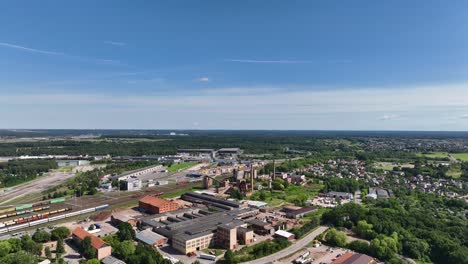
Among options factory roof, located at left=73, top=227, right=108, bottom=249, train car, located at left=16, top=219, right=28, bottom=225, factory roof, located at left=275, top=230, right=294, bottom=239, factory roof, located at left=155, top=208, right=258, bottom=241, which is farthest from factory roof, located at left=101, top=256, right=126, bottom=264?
train car, located at left=16, top=219, right=28, bottom=225

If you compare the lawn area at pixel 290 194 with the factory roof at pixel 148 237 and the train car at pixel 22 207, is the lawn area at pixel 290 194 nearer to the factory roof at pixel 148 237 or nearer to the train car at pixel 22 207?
the factory roof at pixel 148 237

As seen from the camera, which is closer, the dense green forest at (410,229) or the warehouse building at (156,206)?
the dense green forest at (410,229)

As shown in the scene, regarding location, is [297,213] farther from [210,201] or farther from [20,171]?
[20,171]

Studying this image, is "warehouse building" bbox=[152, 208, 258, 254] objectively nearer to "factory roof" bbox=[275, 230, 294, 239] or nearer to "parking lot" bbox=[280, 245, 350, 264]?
"factory roof" bbox=[275, 230, 294, 239]

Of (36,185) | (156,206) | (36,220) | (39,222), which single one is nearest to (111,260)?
(156,206)

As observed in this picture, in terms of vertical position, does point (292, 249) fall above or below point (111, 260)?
below

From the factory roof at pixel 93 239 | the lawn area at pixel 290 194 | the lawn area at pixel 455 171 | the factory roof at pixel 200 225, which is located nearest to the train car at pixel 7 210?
the factory roof at pixel 93 239

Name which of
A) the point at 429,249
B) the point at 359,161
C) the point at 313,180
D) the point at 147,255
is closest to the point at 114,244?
the point at 147,255
